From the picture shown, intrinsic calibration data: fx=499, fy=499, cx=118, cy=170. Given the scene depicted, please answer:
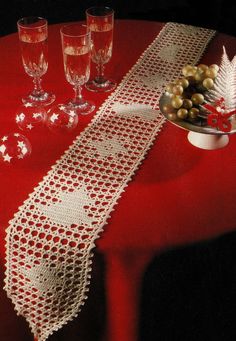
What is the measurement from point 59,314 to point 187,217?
31cm

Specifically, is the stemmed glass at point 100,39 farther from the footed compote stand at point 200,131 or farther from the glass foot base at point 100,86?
the footed compote stand at point 200,131

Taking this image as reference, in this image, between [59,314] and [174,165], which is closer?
[59,314]

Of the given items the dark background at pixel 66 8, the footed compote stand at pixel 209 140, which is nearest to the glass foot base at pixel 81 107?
the footed compote stand at pixel 209 140

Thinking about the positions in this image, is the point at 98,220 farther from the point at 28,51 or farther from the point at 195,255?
the point at 28,51

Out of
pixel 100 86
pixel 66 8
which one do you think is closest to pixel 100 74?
pixel 100 86

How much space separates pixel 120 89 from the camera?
1.35 m

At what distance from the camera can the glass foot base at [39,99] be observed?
1.28 m

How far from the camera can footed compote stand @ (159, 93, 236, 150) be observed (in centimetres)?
105

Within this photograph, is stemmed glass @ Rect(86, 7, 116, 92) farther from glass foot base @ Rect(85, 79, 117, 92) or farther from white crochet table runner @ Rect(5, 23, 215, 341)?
white crochet table runner @ Rect(5, 23, 215, 341)

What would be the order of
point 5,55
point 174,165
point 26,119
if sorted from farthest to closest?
point 5,55 → point 26,119 → point 174,165

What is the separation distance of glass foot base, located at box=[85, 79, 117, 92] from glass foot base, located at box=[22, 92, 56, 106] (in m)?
0.11

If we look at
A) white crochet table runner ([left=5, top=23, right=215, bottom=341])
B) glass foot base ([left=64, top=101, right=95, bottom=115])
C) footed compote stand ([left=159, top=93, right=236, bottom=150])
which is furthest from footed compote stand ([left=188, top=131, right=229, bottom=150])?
glass foot base ([left=64, top=101, right=95, bottom=115])

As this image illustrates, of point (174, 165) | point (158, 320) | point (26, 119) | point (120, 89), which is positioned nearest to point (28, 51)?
point (26, 119)

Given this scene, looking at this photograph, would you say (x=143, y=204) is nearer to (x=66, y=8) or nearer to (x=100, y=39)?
(x=100, y=39)
